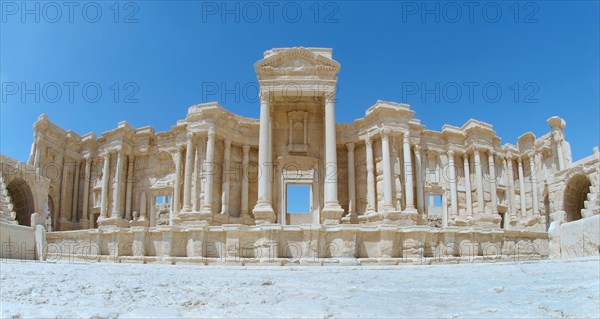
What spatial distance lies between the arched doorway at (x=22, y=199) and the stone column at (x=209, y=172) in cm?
1010

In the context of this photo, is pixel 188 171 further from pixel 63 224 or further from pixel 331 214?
pixel 63 224

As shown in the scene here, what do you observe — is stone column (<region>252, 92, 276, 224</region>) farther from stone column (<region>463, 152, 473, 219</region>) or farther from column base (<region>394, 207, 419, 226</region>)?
stone column (<region>463, 152, 473, 219</region>)

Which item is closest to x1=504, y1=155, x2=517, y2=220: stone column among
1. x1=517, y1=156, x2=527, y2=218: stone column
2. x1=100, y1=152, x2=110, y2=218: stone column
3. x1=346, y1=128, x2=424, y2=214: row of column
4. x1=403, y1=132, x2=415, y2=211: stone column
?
x1=517, y1=156, x2=527, y2=218: stone column

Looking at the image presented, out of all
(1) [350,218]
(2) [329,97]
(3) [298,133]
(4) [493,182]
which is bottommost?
(1) [350,218]

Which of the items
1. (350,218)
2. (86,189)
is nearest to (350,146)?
(350,218)

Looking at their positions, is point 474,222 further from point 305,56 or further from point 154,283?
point 154,283

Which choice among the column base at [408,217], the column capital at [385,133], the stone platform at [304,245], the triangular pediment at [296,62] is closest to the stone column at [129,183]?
the triangular pediment at [296,62]

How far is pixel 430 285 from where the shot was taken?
7.09 metres

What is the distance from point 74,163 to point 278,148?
607 inches

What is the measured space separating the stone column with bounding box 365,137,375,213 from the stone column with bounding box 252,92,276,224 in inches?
212

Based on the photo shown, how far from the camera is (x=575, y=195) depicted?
25656 millimetres

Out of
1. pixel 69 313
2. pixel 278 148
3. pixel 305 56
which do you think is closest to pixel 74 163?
pixel 278 148

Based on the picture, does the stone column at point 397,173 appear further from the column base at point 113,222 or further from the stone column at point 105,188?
the stone column at point 105,188

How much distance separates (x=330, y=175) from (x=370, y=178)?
3.31 m
